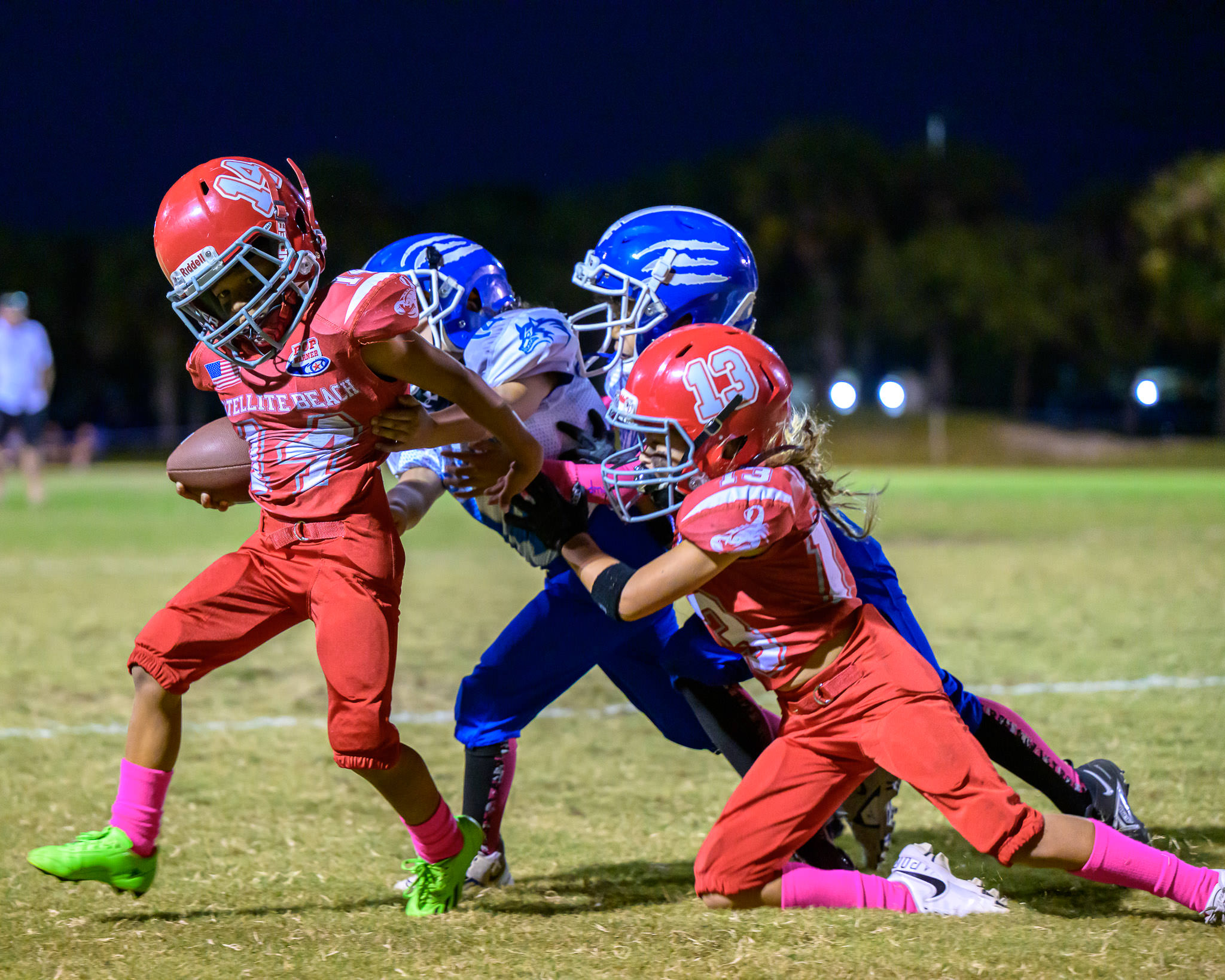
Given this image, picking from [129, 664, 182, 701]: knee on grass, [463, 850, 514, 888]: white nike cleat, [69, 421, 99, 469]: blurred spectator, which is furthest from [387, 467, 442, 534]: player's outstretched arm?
[69, 421, 99, 469]: blurred spectator

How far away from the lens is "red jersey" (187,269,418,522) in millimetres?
2867

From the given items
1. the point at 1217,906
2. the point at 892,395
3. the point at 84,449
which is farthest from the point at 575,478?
the point at 84,449

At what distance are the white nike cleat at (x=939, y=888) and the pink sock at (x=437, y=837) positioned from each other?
1.00 meters

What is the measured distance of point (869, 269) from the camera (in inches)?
1412

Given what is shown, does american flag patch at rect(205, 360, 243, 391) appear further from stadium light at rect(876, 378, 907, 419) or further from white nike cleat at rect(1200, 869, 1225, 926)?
white nike cleat at rect(1200, 869, 1225, 926)

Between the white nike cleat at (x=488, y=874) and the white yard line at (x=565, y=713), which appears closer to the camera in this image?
the white nike cleat at (x=488, y=874)

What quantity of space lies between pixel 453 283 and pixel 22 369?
38.0 ft

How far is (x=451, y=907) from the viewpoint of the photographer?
3051mm

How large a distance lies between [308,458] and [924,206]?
37.5 m

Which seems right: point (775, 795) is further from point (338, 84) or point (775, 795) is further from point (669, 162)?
point (669, 162)

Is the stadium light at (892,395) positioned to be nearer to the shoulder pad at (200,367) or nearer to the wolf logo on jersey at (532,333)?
the wolf logo on jersey at (532,333)

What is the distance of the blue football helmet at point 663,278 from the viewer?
3.46m

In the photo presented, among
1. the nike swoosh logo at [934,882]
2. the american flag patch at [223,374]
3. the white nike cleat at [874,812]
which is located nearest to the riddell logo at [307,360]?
the american flag patch at [223,374]

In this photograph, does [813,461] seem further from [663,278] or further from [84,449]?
[84,449]
